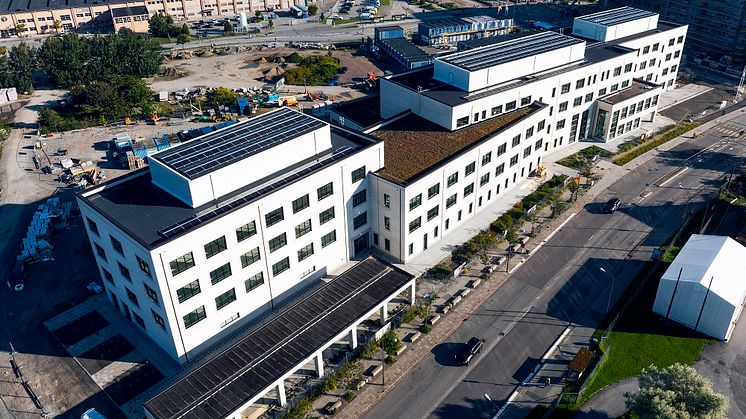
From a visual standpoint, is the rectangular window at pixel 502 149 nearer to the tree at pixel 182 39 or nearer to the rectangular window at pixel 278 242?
the rectangular window at pixel 278 242

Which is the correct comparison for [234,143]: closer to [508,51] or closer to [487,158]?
[487,158]

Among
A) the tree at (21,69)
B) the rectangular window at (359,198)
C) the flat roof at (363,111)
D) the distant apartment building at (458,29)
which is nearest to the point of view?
the rectangular window at (359,198)

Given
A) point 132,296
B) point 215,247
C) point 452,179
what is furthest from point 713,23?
point 132,296

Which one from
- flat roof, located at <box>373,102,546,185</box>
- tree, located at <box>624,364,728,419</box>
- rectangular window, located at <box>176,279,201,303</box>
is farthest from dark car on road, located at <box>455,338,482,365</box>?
rectangular window, located at <box>176,279,201,303</box>

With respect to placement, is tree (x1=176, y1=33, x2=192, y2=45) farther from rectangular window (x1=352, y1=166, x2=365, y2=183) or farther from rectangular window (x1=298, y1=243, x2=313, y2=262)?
rectangular window (x1=298, y1=243, x2=313, y2=262)

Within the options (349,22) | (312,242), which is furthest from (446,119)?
(349,22)

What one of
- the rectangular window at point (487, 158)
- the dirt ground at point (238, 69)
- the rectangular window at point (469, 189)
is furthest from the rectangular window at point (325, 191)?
the dirt ground at point (238, 69)

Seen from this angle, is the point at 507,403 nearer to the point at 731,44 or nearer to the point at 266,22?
the point at 731,44
